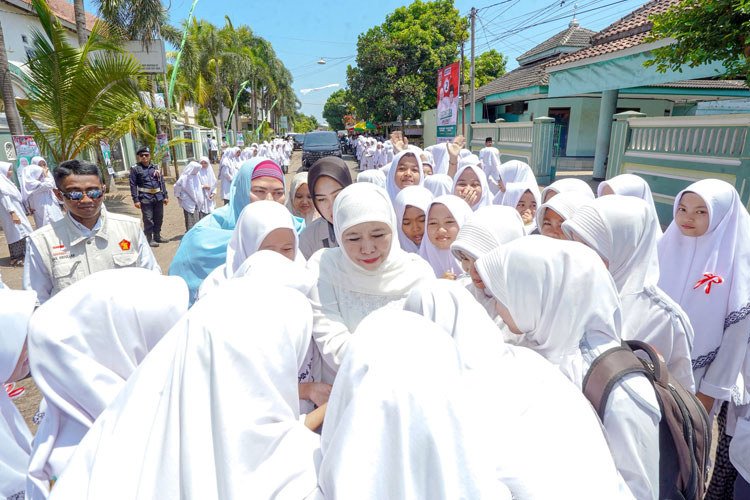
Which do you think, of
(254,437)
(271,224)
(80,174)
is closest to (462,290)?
(254,437)

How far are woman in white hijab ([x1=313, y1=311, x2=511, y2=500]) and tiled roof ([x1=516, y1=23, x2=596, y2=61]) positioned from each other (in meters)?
21.7

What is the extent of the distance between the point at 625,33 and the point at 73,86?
39.0 ft

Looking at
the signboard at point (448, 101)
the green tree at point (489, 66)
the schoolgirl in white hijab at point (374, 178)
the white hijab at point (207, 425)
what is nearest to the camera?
the white hijab at point (207, 425)

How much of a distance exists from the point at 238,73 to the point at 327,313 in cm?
2841

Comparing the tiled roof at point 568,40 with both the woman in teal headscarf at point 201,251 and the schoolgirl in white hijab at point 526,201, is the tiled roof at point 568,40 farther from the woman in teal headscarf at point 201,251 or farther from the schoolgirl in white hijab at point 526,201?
Result: the woman in teal headscarf at point 201,251

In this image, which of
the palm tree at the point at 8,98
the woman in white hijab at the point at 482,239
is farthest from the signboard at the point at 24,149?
the woman in white hijab at the point at 482,239

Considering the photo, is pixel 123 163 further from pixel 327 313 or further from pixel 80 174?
pixel 327 313

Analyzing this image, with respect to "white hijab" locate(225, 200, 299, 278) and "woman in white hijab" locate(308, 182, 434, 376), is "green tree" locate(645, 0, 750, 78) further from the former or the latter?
"white hijab" locate(225, 200, 299, 278)

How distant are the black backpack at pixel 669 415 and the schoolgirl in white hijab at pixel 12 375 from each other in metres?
1.77

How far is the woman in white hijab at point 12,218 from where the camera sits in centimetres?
605

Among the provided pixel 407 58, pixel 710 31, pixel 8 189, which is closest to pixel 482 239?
pixel 710 31

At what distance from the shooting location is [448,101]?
11.7m

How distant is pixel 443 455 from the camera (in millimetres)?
795

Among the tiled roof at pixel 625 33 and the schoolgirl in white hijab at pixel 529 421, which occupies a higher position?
the tiled roof at pixel 625 33
